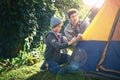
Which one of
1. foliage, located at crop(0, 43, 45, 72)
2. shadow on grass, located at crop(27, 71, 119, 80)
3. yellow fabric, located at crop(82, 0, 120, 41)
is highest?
yellow fabric, located at crop(82, 0, 120, 41)

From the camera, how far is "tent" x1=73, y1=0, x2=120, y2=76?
4.91m

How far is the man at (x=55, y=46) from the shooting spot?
17.0 ft

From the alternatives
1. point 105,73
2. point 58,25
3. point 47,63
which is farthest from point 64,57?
point 105,73

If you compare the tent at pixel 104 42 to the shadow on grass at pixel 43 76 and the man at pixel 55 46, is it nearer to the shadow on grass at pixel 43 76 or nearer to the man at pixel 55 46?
the man at pixel 55 46

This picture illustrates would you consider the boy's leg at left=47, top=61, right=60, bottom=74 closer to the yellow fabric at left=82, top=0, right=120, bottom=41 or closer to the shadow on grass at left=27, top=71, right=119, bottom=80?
the shadow on grass at left=27, top=71, right=119, bottom=80

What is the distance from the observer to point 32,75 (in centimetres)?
567

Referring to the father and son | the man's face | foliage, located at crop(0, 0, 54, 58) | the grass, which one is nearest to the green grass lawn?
the grass

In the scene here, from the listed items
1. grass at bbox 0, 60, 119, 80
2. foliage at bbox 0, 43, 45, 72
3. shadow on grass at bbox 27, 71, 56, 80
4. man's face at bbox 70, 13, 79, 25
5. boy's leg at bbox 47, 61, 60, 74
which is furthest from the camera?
foliage at bbox 0, 43, 45, 72

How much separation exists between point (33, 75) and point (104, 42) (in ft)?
5.79

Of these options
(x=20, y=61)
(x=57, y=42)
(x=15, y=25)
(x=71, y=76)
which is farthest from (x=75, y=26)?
(x=15, y=25)

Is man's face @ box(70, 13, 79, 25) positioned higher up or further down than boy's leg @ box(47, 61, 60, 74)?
higher up

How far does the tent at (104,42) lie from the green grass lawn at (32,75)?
0.23 m

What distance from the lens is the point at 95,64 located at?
5.07 m

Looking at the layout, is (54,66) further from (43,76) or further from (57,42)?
(57,42)
